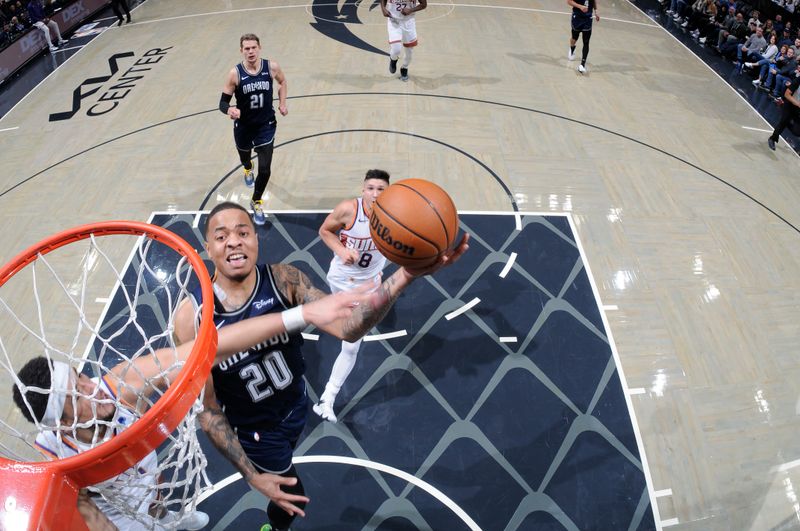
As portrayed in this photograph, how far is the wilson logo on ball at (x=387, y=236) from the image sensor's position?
265cm

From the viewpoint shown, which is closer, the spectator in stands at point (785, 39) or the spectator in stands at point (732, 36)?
the spectator in stands at point (785, 39)

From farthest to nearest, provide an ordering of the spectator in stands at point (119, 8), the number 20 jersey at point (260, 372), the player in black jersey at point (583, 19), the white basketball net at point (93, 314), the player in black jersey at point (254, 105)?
the spectator in stands at point (119, 8) < the player in black jersey at point (583, 19) < the player in black jersey at point (254, 105) < the white basketball net at point (93, 314) < the number 20 jersey at point (260, 372)

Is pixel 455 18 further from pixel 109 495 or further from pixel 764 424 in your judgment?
pixel 109 495

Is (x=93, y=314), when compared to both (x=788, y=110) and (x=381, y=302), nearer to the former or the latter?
(x=381, y=302)

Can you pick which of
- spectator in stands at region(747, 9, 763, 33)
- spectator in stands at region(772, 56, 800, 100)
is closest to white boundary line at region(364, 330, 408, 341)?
spectator in stands at region(772, 56, 800, 100)

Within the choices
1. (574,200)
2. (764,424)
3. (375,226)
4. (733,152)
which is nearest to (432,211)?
(375,226)

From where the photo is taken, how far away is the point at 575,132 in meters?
7.73

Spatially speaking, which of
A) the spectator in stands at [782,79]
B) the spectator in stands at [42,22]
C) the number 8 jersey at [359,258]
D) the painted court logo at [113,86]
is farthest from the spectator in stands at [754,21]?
the spectator in stands at [42,22]

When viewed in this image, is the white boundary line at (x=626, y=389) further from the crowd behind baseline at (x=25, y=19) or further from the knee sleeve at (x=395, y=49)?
the crowd behind baseline at (x=25, y=19)

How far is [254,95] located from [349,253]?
2543mm

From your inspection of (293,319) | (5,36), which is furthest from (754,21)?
(5,36)

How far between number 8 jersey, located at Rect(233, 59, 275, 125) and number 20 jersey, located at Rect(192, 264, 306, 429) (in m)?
3.29

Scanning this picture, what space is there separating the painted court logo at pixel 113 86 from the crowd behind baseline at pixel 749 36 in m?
10.8

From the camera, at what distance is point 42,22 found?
10.6 metres
